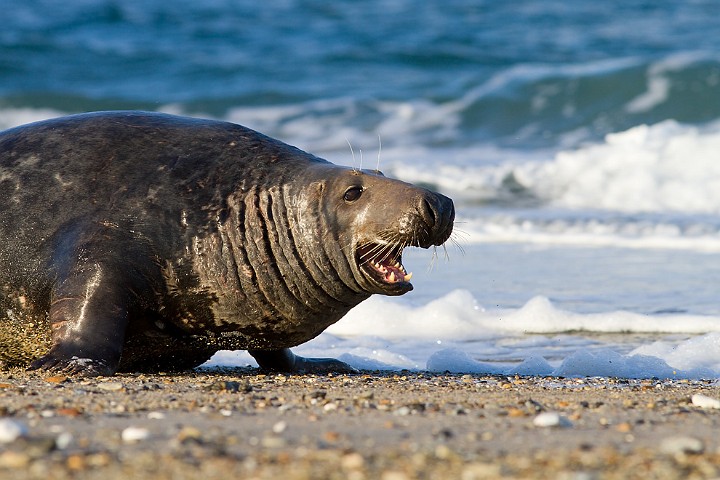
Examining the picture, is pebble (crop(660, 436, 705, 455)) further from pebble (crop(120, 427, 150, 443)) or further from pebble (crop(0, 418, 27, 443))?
pebble (crop(0, 418, 27, 443))

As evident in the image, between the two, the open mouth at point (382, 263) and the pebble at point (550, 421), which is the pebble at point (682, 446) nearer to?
the pebble at point (550, 421)

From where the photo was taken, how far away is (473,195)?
688 inches

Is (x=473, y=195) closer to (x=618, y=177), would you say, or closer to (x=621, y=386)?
(x=618, y=177)

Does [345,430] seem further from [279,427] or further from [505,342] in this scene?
[505,342]

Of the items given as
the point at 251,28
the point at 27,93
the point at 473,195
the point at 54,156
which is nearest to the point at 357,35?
the point at 251,28

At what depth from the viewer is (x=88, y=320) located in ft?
20.4

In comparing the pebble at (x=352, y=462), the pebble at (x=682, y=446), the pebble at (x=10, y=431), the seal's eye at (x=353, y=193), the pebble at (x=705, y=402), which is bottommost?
the pebble at (x=352, y=462)

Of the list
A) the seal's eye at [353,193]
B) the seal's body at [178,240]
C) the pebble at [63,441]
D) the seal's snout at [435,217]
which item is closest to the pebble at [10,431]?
the pebble at [63,441]

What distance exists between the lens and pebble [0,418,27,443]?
377 cm

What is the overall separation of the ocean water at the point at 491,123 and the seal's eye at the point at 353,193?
970 millimetres

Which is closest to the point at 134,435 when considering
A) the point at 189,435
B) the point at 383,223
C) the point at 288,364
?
the point at 189,435

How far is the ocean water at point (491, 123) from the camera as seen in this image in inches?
359

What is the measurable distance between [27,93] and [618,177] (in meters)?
14.9

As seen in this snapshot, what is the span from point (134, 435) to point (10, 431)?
1.28ft
